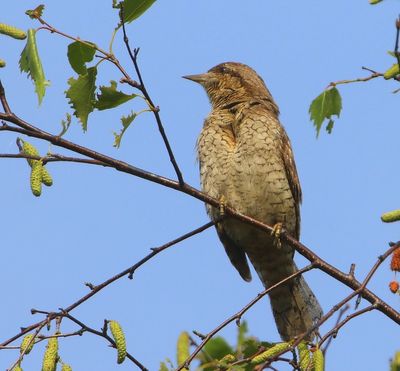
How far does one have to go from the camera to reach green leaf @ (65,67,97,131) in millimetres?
4160

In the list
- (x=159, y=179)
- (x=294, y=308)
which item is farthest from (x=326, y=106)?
(x=294, y=308)

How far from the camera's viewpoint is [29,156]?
3957mm

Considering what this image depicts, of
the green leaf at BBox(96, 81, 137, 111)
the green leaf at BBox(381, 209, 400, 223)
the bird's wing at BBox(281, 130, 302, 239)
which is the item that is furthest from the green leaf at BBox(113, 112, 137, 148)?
the bird's wing at BBox(281, 130, 302, 239)

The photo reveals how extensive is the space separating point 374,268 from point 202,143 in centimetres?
320

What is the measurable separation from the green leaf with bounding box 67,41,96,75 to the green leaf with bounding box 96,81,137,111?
0.17 metres

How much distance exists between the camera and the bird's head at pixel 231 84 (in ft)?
25.4

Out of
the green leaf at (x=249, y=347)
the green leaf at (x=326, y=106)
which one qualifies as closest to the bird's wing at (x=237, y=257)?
the green leaf at (x=326, y=106)

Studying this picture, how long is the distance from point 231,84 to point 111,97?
13.1 feet

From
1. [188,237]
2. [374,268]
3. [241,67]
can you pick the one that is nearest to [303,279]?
[241,67]

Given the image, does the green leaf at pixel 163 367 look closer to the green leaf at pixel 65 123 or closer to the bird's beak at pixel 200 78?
the green leaf at pixel 65 123

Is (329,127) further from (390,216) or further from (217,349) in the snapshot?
(217,349)

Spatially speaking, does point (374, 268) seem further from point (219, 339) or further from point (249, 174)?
point (249, 174)

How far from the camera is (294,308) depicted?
7117 mm

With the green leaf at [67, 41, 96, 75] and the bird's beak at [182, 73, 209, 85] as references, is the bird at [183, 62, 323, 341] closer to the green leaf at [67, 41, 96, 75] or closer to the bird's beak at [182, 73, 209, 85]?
the bird's beak at [182, 73, 209, 85]
